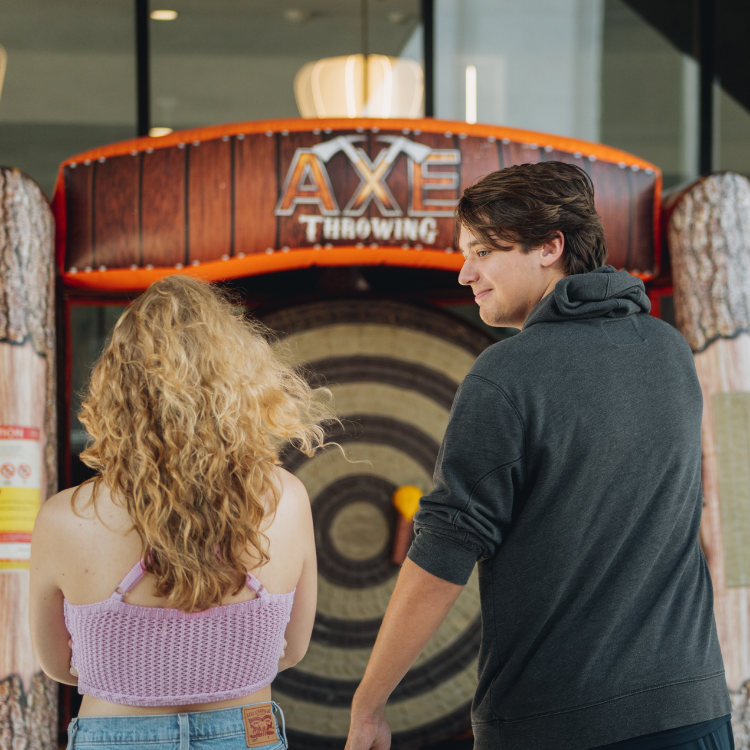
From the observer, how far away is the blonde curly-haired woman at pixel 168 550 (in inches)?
46.2

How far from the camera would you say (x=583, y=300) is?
1196mm

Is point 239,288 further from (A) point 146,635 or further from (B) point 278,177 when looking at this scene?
(A) point 146,635

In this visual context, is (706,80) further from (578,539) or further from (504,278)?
(578,539)

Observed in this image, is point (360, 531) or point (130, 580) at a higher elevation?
point (130, 580)

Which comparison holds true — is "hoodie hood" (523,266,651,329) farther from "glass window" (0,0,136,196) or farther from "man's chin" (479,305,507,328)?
"glass window" (0,0,136,196)

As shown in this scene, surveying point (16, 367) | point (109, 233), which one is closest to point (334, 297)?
point (109, 233)

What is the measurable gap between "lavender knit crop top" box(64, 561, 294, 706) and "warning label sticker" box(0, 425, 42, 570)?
1064 mm

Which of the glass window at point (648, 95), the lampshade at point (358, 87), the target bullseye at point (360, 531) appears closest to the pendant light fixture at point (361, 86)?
the lampshade at point (358, 87)

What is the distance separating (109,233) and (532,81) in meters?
2.49

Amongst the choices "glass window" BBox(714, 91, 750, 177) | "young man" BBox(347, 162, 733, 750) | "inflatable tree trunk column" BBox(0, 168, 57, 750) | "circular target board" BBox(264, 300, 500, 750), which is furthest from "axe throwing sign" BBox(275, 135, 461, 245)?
"glass window" BBox(714, 91, 750, 177)

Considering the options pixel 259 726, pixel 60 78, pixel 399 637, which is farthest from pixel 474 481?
pixel 60 78

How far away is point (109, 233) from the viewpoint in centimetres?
243

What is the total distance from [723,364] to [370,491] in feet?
3.72

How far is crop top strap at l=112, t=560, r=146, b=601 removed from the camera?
1169 mm
